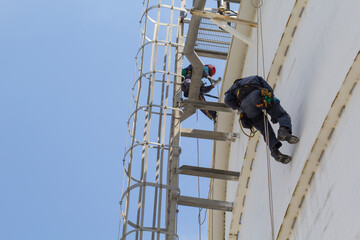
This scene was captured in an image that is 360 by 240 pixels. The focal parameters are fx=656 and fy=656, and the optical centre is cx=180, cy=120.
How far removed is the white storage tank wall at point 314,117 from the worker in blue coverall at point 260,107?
0.78ft

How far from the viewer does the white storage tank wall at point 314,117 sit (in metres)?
6.96

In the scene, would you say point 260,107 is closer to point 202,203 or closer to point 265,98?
point 265,98

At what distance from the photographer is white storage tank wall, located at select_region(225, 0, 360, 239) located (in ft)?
22.8

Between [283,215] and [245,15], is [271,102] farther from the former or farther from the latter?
[245,15]

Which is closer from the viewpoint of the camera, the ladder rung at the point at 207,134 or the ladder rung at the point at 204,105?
the ladder rung at the point at 207,134

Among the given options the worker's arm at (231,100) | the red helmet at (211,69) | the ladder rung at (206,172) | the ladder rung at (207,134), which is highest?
the worker's arm at (231,100)

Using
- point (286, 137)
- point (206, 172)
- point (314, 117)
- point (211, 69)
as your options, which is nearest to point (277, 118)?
point (286, 137)

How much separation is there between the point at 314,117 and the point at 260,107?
1.03m

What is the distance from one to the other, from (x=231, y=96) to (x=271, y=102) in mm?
876

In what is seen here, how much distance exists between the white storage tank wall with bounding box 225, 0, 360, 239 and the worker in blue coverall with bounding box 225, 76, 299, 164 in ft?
0.78

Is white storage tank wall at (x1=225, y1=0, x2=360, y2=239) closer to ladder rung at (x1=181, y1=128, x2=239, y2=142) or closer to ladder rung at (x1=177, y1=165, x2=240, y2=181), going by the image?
ladder rung at (x1=177, y1=165, x2=240, y2=181)

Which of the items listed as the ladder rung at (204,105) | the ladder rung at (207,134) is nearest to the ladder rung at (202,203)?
the ladder rung at (207,134)

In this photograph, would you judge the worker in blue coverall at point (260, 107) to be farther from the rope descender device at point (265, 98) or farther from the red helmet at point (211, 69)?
the red helmet at point (211, 69)

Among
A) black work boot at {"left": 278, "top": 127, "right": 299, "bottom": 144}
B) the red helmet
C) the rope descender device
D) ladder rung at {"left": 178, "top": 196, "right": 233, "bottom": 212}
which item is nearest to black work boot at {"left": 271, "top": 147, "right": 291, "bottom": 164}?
black work boot at {"left": 278, "top": 127, "right": 299, "bottom": 144}
